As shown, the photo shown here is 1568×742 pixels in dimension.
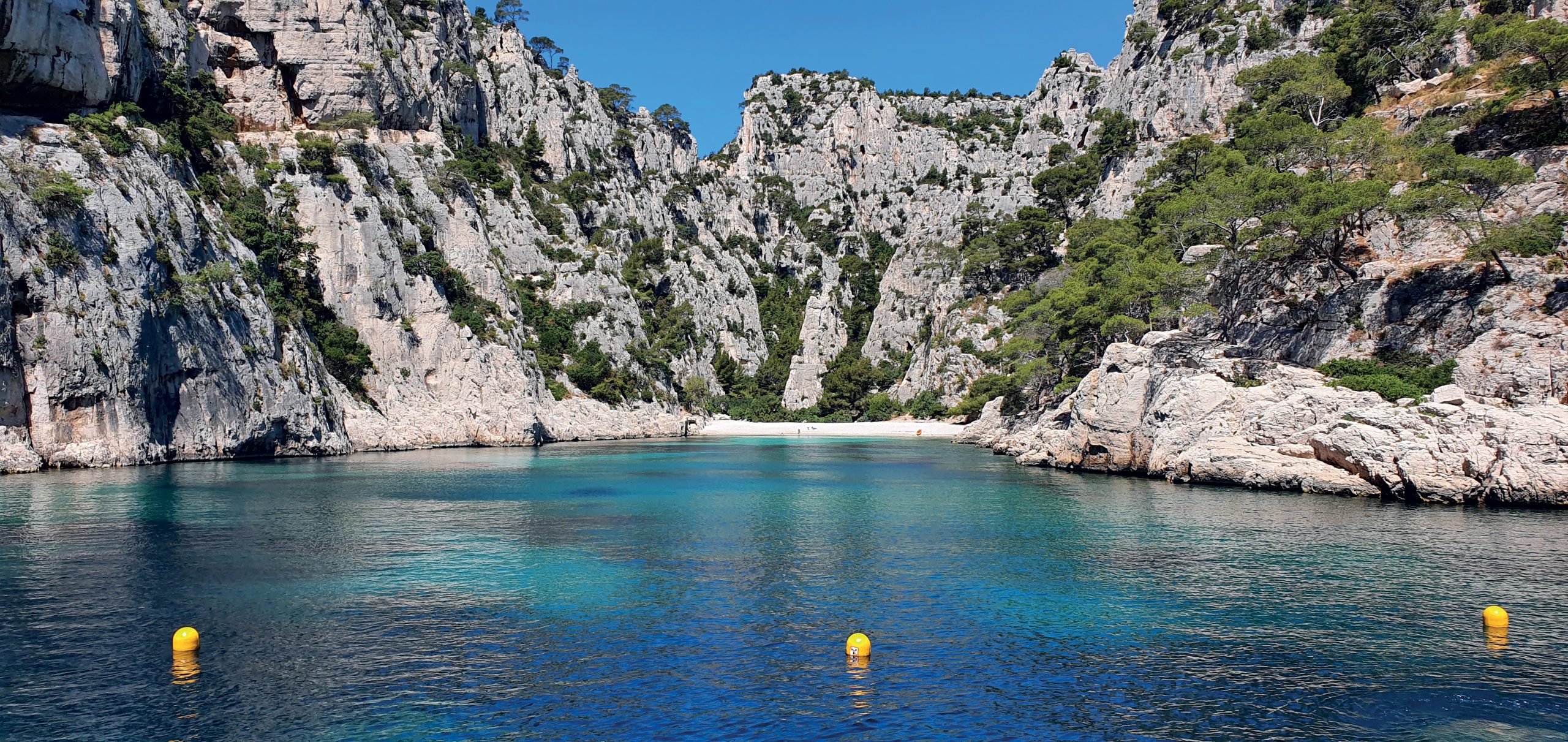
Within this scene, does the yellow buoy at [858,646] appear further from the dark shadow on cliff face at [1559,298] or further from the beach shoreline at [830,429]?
the beach shoreline at [830,429]

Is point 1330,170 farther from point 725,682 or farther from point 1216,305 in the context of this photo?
point 725,682

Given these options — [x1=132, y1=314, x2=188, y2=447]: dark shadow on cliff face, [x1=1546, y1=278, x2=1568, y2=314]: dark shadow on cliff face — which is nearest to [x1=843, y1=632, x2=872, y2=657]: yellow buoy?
[x1=1546, y1=278, x2=1568, y2=314]: dark shadow on cliff face

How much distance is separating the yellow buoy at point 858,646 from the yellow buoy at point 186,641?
1135 cm

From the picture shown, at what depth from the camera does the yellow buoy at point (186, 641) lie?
14828mm

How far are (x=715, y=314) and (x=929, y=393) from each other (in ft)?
119

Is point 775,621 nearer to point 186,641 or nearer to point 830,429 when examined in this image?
point 186,641

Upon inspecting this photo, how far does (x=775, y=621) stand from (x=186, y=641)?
413 inches

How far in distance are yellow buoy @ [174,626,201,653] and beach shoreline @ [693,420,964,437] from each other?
88790 millimetres

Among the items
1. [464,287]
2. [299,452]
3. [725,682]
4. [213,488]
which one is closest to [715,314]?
[464,287]

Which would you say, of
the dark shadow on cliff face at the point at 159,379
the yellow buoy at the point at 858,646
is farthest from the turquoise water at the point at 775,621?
the dark shadow on cliff face at the point at 159,379

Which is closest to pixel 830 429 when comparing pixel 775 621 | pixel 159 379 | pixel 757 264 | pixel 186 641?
pixel 757 264

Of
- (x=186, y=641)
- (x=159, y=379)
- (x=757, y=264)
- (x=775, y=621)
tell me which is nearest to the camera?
(x=186, y=641)

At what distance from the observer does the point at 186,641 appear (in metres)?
14.9

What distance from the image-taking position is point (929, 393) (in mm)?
113312
